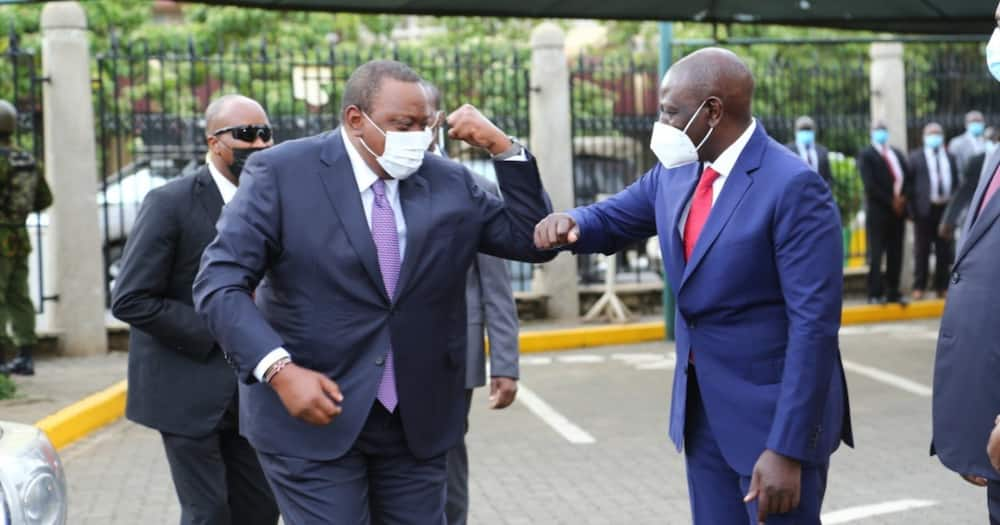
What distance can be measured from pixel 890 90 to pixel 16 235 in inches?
409

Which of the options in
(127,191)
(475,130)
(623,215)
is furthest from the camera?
(127,191)

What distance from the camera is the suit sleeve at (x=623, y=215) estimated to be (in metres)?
4.77

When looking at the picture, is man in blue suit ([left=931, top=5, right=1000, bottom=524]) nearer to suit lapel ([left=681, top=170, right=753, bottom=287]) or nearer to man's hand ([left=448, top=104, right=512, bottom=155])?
suit lapel ([left=681, top=170, right=753, bottom=287])

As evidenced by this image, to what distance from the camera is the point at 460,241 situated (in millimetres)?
4645

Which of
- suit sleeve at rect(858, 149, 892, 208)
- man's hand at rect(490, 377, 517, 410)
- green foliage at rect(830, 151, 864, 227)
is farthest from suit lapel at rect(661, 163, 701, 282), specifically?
green foliage at rect(830, 151, 864, 227)

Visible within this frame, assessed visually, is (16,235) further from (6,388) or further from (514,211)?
(514,211)

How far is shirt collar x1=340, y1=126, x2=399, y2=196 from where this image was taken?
456 cm

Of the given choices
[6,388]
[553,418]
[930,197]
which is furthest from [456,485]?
[930,197]

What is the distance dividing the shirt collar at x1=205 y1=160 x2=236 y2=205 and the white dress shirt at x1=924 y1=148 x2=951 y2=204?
13.2m

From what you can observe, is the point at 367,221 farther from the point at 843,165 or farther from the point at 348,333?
the point at 843,165

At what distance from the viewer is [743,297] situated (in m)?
4.32

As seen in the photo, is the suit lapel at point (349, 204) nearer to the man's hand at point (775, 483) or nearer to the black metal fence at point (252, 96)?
the man's hand at point (775, 483)

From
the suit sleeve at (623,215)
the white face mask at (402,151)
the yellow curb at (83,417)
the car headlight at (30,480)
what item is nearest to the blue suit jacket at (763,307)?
the suit sleeve at (623,215)

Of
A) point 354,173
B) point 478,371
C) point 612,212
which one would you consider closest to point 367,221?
point 354,173
